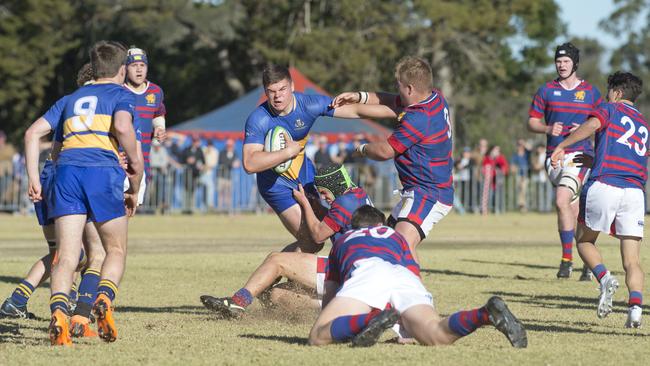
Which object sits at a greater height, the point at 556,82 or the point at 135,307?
the point at 556,82

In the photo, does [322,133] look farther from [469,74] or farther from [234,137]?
[469,74]

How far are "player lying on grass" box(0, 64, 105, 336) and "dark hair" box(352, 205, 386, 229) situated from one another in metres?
1.93

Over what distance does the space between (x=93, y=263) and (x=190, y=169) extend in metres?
21.5

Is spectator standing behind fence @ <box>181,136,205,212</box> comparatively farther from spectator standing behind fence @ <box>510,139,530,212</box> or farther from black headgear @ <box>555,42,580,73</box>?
black headgear @ <box>555,42,580,73</box>

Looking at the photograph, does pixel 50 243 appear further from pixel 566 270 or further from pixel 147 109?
pixel 566 270

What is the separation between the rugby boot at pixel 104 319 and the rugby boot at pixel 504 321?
2.48m

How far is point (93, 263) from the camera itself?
29.6ft

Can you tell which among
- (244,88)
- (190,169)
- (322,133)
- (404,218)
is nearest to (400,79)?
(404,218)

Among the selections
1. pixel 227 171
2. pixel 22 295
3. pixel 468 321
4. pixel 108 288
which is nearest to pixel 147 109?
pixel 22 295

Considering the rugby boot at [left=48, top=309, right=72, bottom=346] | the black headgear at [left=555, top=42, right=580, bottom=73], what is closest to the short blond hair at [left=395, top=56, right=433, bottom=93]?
the rugby boot at [left=48, top=309, right=72, bottom=346]

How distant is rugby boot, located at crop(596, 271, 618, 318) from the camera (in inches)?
354

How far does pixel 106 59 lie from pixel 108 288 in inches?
61.3

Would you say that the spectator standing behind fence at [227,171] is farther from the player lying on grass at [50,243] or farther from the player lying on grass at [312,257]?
the player lying on grass at [312,257]

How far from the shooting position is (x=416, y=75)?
879cm
